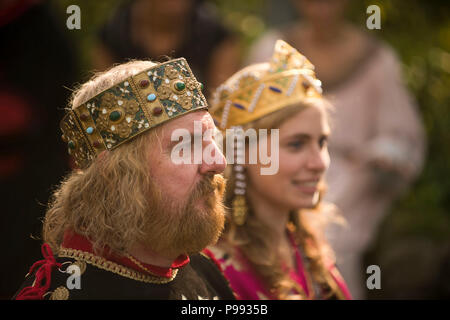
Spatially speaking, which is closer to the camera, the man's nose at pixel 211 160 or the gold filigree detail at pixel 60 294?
the gold filigree detail at pixel 60 294

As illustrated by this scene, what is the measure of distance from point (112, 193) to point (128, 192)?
60 millimetres

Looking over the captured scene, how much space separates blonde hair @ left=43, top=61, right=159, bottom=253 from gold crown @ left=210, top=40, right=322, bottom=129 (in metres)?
0.83

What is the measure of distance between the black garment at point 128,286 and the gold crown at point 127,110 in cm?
39

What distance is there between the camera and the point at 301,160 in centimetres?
291

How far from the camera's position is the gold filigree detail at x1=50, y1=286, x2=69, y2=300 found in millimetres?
2158

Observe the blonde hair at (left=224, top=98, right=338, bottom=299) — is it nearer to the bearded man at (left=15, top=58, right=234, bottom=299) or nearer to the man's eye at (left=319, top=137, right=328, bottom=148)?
the man's eye at (left=319, top=137, right=328, bottom=148)

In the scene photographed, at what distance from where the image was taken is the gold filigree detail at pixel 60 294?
216cm

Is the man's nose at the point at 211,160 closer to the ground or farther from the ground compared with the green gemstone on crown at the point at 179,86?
closer to the ground

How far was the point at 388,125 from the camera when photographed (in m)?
5.21

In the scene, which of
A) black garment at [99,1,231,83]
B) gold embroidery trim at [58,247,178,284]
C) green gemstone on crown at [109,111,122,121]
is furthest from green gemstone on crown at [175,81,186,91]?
black garment at [99,1,231,83]

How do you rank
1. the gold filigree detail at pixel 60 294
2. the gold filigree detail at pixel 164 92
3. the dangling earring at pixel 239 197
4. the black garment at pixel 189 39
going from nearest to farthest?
the gold filigree detail at pixel 60 294, the gold filigree detail at pixel 164 92, the dangling earring at pixel 239 197, the black garment at pixel 189 39

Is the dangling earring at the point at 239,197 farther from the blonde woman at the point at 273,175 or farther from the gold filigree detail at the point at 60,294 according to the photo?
the gold filigree detail at the point at 60,294

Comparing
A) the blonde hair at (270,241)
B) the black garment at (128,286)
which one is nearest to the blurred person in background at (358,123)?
the blonde hair at (270,241)
